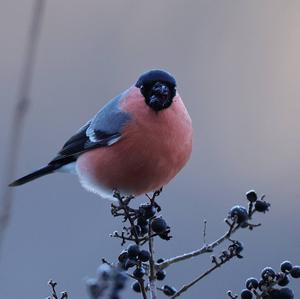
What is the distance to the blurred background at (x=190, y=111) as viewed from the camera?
3.15m

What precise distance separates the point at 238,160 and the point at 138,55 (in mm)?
815

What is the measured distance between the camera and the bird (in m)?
1.94

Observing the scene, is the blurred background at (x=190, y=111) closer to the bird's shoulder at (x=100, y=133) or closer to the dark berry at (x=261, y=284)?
the bird's shoulder at (x=100, y=133)

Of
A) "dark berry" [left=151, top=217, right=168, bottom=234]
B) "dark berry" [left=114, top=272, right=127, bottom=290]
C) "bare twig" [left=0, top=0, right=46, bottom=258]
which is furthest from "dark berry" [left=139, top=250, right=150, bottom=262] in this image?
"dark berry" [left=114, top=272, right=127, bottom=290]

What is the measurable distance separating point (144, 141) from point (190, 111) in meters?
2.18

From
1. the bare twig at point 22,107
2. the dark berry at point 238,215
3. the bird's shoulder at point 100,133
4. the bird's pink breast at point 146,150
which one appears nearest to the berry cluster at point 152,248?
the dark berry at point 238,215

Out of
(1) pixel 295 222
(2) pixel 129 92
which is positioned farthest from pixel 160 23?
(2) pixel 129 92

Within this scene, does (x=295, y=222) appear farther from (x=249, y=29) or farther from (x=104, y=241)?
(x=249, y=29)

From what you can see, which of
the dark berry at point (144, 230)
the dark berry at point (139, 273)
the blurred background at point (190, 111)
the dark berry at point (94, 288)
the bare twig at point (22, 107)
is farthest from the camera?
the blurred background at point (190, 111)

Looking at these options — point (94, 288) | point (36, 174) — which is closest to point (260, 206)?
point (94, 288)

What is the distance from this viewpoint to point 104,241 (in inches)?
126

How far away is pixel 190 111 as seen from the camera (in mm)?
4137

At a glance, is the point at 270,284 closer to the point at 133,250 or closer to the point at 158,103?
the point at 133,250

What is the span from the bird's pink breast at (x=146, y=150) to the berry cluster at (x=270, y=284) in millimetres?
610
